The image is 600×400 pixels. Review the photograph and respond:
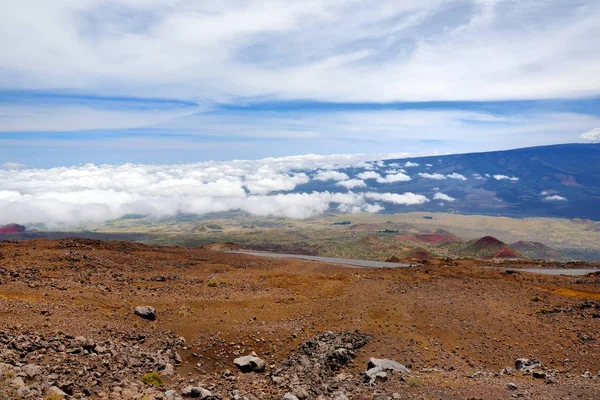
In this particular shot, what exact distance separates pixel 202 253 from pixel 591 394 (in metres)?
38.0

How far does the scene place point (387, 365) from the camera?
51.3 feet

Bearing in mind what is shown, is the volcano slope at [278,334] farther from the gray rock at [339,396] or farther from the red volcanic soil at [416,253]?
the red volcanic soil at [416,253]

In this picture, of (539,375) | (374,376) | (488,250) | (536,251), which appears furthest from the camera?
(536,251)

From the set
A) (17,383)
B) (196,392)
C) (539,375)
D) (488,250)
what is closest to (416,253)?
(488,250)

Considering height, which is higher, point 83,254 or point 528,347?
point 83,254

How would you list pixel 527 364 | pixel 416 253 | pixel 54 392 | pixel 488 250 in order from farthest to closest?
pixel 488 250, pixel 416 253, pixel 527 364, pixel 54 392

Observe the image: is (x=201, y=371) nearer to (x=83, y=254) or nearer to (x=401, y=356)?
(x=401, y=356)

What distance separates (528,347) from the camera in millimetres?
18188

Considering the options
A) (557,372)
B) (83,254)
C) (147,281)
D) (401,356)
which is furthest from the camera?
(83,254)

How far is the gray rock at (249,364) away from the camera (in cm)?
1481

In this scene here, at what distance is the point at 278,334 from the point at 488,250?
3274 inches

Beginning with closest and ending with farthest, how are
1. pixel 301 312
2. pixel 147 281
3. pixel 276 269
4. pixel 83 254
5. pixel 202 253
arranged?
1. pixel 301 312
2. pixel 147 281
3. pixel 83 254
4. pixel 276 269
5. pixel 202 253

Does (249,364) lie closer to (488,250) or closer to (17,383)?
(17,383)

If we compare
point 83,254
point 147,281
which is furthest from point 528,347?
point 83,254
